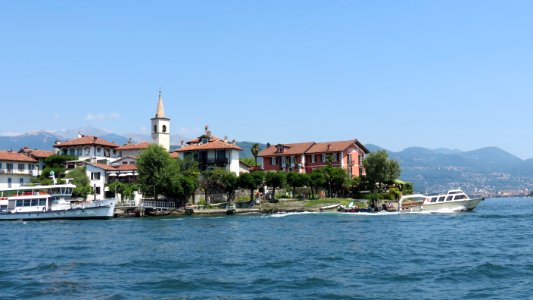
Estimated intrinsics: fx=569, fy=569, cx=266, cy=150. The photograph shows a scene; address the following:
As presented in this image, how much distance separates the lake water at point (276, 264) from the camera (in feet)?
78.9

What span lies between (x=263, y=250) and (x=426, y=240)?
12512mm

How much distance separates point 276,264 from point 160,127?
271 feet

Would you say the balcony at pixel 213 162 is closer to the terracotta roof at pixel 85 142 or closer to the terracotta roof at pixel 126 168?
the terracotta roof at pixel 126 168

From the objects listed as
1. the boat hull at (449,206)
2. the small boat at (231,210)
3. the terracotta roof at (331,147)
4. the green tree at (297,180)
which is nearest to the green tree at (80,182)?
the small boat at (231,210)

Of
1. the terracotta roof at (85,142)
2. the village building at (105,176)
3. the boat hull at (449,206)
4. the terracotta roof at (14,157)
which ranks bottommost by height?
the boat hull at (449,206)

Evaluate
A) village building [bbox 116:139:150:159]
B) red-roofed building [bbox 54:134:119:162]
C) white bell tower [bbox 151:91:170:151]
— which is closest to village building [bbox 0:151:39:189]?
red-roofed building [bbox 54:134:119:162]

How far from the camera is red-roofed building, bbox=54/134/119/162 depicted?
349ft

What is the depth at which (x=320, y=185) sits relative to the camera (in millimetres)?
88750

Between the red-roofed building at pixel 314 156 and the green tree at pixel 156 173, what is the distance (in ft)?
87.6

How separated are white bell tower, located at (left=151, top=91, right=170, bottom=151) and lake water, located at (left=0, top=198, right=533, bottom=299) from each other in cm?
5910

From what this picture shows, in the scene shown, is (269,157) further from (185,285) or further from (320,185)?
(185,285)

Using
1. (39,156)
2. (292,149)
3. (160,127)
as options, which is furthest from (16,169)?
(292,149)

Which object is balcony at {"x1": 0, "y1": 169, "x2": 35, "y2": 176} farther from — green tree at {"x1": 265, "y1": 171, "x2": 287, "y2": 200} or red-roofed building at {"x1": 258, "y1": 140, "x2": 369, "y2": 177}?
green tree at {"x1": 265, "y1": 171, "x2": 287, "y2": 200}

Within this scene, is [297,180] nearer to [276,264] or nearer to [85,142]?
[85,142]
